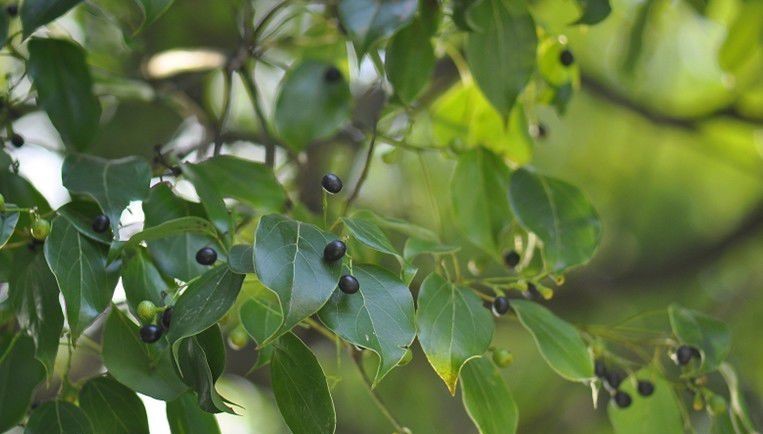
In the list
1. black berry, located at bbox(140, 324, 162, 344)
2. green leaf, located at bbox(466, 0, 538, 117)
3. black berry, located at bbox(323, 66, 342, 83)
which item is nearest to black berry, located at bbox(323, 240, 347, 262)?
black berry, located at bbox(140, 324, 162, 344)

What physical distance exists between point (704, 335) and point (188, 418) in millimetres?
616

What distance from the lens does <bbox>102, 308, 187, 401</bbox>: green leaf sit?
1.10m

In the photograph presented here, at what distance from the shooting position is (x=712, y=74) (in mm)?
3115

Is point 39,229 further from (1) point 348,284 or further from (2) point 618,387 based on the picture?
(2) point 618,387

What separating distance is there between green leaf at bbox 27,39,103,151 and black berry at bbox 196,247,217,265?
361 millimetres

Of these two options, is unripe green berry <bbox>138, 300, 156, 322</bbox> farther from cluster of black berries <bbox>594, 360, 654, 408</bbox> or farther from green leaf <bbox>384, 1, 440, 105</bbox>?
cluster of black berries <bbox>594, 360, 654, 408</bbox>

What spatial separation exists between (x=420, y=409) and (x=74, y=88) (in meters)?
1.54

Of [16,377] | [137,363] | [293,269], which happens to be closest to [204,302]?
[293,269]

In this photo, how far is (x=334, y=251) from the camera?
3.16 ft

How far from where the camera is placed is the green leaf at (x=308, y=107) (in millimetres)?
1581

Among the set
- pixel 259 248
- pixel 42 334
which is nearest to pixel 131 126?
pixel 42 334

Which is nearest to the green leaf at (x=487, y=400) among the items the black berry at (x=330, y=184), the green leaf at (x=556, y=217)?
the green leaf at (x=556, y=217)

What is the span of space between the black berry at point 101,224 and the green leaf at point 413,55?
0.39 metres

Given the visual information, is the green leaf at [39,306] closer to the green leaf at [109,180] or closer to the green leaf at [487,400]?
the green leaf at [109,180]
